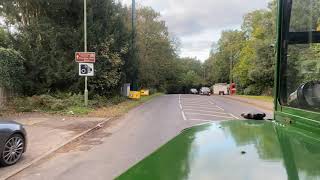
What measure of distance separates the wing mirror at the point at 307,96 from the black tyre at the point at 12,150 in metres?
7.33

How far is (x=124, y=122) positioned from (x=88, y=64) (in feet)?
19.4

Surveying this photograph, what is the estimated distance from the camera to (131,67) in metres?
34.2

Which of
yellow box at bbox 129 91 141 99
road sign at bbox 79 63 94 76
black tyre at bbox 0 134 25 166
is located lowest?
black tyre at bbox 0 134 25 166

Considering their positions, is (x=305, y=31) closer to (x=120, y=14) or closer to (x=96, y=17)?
(x=96, y=17)

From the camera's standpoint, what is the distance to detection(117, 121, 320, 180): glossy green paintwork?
1.95 m

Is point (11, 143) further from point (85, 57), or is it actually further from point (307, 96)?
point (85, 57)

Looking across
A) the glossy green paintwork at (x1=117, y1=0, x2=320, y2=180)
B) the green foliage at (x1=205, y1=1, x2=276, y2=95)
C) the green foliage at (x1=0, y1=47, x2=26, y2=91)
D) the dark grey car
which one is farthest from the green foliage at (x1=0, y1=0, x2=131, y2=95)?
the glossy green paintwork at (x1=117, y1=0, x2=320, y2=180)

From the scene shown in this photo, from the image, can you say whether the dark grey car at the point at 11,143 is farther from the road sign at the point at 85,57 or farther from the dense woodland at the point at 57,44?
the road sign at the point at 85,57

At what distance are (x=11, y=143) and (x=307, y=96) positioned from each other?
7.75m

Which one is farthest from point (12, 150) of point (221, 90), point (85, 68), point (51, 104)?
point (221, 90)

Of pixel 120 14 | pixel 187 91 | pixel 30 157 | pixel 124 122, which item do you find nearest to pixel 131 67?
pixel 120 14

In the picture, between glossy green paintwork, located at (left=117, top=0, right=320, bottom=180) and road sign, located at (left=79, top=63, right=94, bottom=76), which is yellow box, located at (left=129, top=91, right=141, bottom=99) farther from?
glossy green paintwork, located at (left=117, top=0, right=320, bottom=180)

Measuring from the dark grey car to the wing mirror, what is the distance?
7.28 metres

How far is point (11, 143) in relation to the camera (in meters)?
9.36
